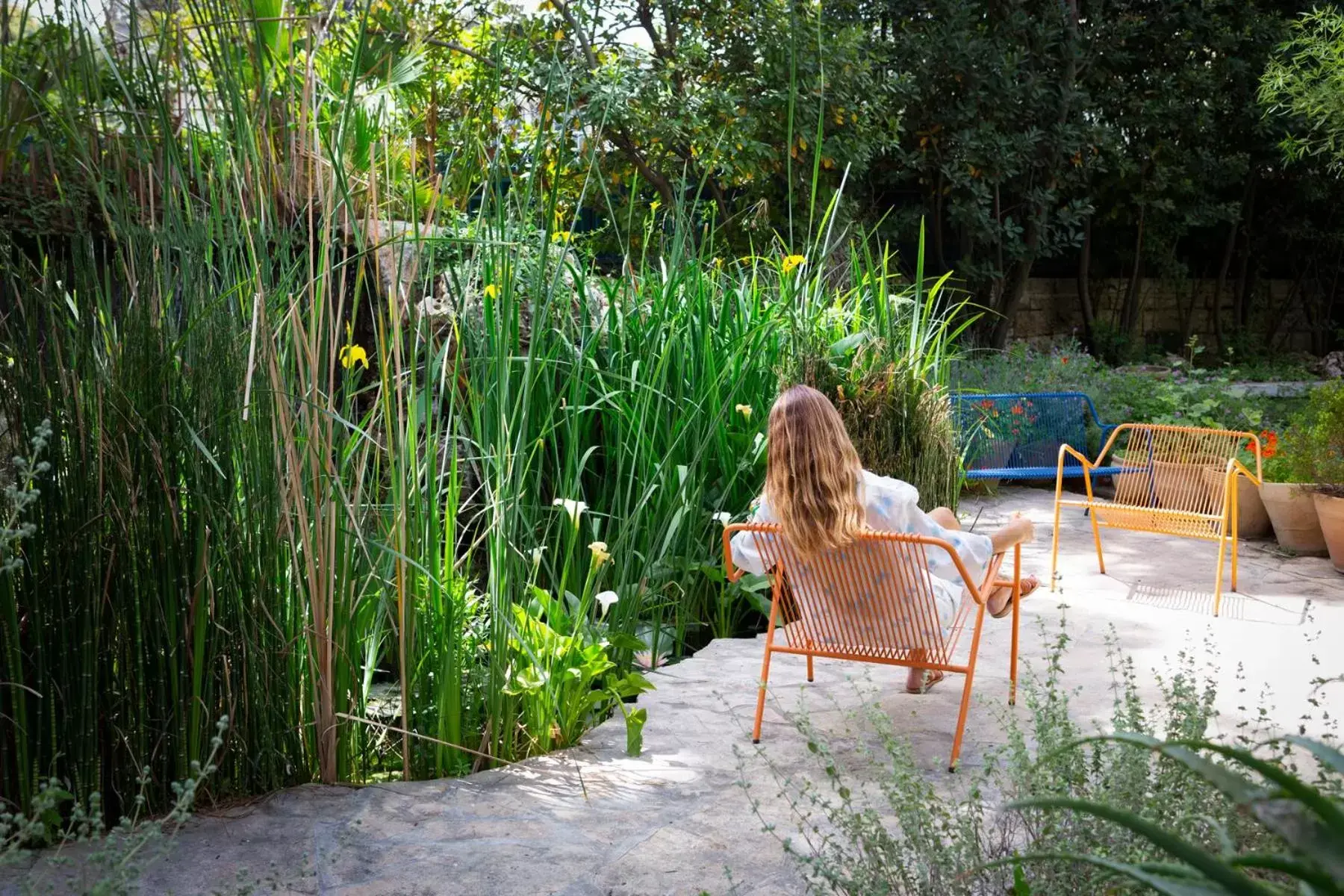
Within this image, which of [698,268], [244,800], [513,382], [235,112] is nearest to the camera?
[235,112]

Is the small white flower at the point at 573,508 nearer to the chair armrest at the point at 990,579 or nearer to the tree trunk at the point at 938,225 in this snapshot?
the chair armrest at the point at 990,579

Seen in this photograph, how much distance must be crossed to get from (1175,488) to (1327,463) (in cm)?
74

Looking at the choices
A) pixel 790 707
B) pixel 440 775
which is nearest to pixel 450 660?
pixel 440 775

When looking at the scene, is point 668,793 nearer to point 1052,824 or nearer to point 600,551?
point 600,551

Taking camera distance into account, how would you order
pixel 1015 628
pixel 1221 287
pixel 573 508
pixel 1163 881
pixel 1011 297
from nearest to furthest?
pixel 1163 881 → pixel 573 508 → pixel 1015 628 → pixel 1011 297 → pixel 1221 287

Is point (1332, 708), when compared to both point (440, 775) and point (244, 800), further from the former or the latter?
point (244, 800)

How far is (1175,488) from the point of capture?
5.56m

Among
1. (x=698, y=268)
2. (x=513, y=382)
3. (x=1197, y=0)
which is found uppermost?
(x=1197, y=0)

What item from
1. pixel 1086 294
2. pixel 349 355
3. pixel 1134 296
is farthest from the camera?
pixel 1134 296

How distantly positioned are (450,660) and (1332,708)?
8.26 feet

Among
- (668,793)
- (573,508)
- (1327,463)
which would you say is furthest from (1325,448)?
(668,793)

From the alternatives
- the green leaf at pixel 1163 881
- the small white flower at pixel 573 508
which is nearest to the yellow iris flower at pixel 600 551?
the small white flower at pixel 573 508

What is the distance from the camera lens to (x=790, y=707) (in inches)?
136

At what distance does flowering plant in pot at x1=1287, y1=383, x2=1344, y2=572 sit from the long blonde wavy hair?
3410mm
